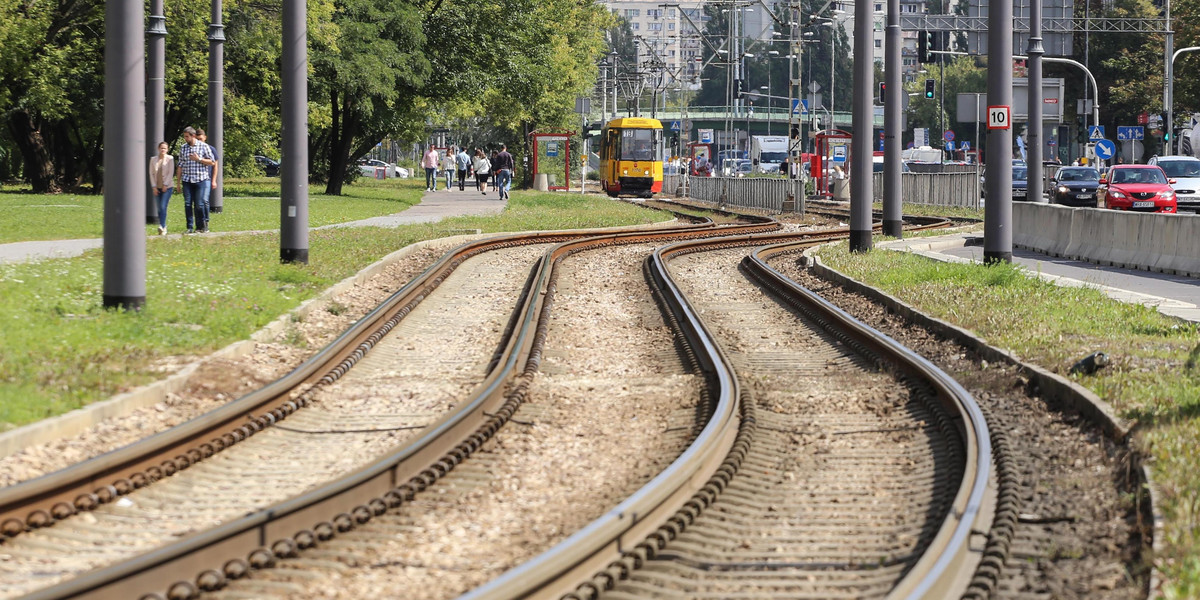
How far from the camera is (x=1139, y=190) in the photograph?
3800 cm

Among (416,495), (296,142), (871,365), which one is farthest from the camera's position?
(296,142)

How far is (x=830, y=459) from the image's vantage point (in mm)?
8867

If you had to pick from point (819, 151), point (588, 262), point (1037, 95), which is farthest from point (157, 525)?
point (819, 151)

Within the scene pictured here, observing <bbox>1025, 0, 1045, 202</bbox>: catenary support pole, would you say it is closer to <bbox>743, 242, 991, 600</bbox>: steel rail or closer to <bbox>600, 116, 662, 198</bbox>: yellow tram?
<bbox>743, 242, 991, 600</bbox>: steel rail

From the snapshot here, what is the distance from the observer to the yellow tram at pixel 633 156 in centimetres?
6406

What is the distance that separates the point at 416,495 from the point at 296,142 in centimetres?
1289

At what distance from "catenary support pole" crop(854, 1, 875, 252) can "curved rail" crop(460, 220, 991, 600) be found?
13950 mm

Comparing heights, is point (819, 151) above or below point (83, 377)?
above

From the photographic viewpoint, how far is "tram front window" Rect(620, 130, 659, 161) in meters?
64.0

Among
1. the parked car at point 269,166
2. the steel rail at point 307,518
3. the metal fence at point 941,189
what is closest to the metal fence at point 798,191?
the metal fence at point 941,189

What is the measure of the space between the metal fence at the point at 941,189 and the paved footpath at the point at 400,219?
44.2 feet

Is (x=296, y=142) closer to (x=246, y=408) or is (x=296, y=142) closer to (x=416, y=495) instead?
(x=246, y=408)

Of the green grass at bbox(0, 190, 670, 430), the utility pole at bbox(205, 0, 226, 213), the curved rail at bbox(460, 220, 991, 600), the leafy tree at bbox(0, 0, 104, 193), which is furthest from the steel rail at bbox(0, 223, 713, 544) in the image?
the leafy tree at bbox(0, 0, 104, 193)

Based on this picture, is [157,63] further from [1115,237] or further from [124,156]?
Answer: [1115,237]
